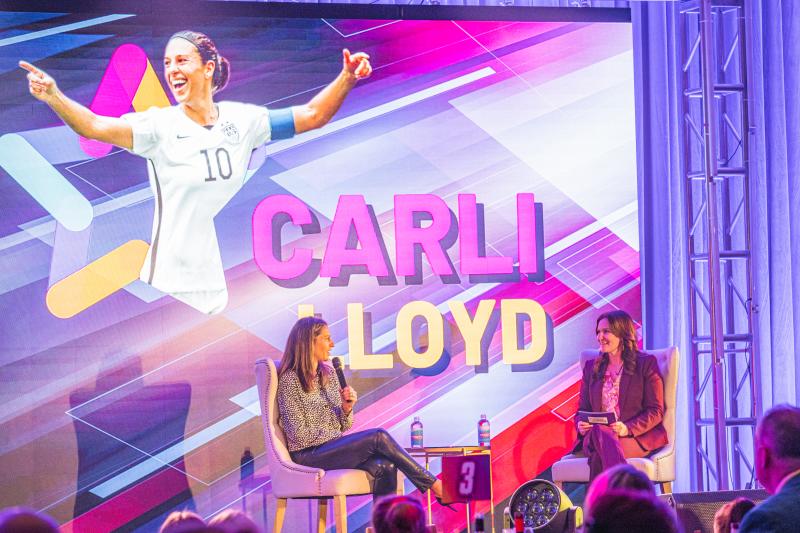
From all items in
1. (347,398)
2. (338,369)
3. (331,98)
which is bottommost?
(347,398)

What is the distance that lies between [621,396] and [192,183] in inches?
105

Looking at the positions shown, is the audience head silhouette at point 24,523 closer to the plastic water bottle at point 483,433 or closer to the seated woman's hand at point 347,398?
the seated woman's hand at point 347,398

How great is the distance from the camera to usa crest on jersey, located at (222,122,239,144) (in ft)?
21.3

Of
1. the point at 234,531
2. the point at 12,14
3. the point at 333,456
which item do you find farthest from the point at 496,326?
the point at 234,531

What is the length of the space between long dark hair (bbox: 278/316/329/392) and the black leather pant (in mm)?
323

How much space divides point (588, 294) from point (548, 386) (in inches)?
23.7

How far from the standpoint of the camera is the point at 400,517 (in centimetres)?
243

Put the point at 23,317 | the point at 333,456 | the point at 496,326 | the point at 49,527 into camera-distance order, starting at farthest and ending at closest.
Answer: the point at 496,326 → the point at 23,317 → the point at 333,456 → the point at 49,527

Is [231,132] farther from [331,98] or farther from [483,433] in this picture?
[483,433]

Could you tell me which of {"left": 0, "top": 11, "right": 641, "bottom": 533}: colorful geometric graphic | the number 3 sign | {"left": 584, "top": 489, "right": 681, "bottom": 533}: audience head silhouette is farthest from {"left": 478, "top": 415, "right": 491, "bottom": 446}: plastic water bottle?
{"left": 584, "top": 489, "right": 681, "bottom": 533}: audience head silhouette

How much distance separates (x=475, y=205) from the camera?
6.72m

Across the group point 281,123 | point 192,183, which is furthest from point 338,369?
point 281,123

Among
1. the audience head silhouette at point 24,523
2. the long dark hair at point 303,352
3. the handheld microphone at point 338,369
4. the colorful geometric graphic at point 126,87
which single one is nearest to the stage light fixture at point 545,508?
the handheld microphone at point 338,369

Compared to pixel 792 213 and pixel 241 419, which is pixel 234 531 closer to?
pixel 241 419
